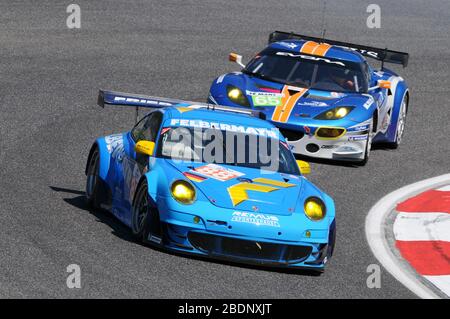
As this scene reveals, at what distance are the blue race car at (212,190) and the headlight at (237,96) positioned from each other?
3088 mm

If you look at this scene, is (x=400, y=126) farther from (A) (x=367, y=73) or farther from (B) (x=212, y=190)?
(B) (x=212, y=190)

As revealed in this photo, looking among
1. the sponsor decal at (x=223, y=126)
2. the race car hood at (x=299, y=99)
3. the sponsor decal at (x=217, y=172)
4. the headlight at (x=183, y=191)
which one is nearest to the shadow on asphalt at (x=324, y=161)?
the race car hood at (x=299, y=99)

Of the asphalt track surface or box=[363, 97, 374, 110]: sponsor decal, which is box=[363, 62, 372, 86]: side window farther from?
the asphalt track surface

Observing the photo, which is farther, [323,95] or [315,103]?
[323,95]

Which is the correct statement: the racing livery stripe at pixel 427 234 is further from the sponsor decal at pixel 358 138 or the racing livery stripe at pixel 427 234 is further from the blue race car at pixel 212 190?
the sponsor decal at pixel 358 138

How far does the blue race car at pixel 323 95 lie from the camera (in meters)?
14.0

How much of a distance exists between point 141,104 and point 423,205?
10.5 feet

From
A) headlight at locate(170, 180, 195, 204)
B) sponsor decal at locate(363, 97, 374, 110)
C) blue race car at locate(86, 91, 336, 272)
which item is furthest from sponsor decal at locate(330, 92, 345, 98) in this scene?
headlight at locate(170, 180, 195, 204)

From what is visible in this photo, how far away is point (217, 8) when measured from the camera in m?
24.5

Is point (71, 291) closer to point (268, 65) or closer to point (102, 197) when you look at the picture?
point (102, 197)

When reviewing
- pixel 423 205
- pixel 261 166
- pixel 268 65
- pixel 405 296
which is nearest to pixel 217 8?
pixel 268 65

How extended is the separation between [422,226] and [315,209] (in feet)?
6.98

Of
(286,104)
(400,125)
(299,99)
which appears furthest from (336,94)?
(400,125)

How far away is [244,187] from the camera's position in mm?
9648
